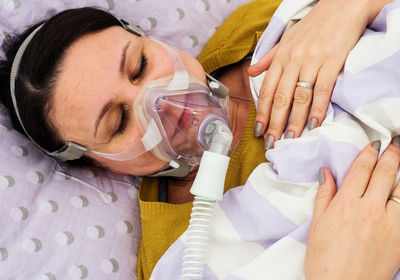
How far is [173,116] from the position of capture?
1103mm

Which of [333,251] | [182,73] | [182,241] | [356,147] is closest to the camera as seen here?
[333,251]

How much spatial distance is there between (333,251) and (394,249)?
0.40ft

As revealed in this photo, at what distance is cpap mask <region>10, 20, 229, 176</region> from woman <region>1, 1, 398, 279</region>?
0.06 feet

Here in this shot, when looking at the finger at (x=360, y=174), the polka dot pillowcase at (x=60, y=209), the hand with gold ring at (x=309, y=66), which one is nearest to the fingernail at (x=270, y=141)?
the hand with gold ring at (x=309, y=66)

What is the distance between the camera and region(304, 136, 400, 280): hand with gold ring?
0.79m

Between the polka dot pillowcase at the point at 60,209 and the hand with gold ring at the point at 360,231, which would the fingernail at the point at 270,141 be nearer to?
the hand with gold ring at the point at 360,231

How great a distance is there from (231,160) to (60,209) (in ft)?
1.79

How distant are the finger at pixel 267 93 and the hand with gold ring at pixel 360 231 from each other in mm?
302

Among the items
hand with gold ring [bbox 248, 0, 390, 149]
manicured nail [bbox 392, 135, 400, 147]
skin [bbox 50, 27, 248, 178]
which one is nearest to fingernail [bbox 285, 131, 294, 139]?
hand with gold ring [bbox 248, 0, 390, 149]

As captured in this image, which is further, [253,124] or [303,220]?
[253,124]

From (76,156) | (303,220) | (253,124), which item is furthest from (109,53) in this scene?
(303,220)

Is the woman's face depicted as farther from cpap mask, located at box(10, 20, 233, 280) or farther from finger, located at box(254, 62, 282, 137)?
finger, located at box(254, 62, 282, 137)

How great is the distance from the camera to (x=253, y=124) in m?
1.17

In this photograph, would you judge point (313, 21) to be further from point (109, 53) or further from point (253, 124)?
point (109, 53)
